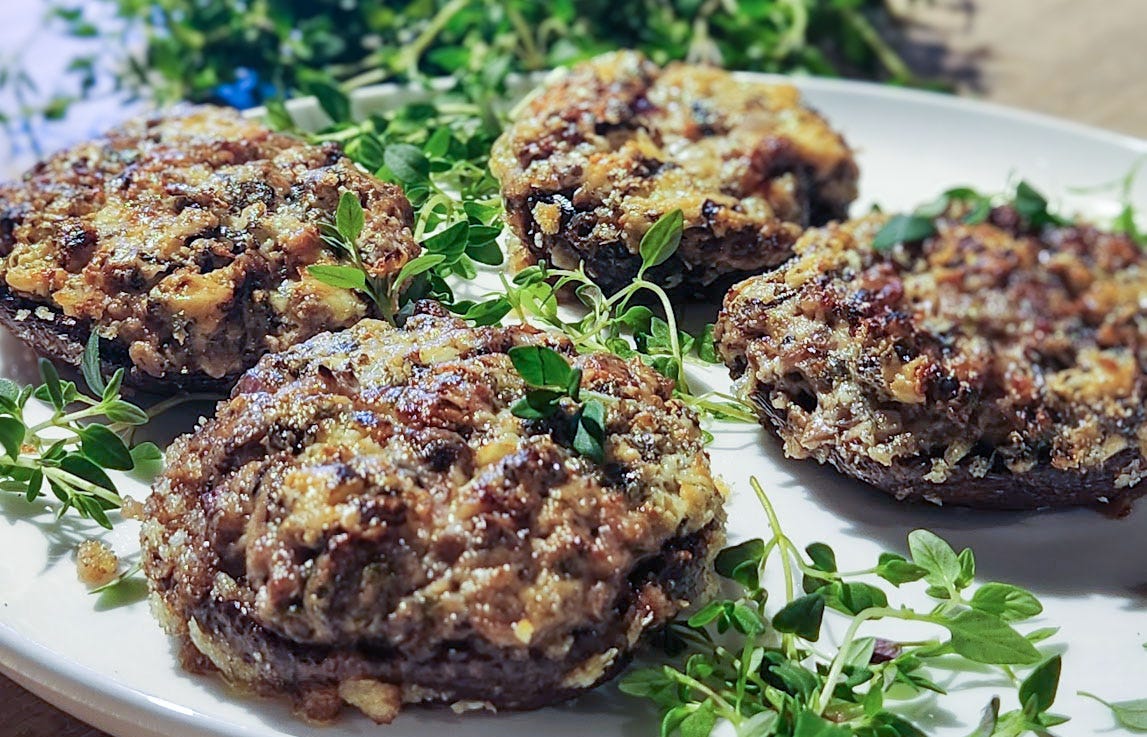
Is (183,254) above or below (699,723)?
above

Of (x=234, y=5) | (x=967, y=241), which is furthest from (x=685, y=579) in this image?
(x=234, y=5)

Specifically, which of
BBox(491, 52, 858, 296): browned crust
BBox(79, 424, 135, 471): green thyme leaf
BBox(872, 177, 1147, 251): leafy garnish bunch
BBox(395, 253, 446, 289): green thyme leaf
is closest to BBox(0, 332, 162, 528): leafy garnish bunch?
BBox(79, 424, 135, 471): green thyme leaf

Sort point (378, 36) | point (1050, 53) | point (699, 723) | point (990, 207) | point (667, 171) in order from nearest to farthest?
point (699, 723), point (667, 171), point (990, 207), point (378, 36), point (1050, 53)

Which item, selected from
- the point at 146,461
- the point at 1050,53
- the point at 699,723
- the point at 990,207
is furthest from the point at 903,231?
the point at 1050,53

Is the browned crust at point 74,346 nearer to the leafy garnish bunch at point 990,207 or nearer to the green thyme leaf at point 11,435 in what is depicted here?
the green thyme leaf at point 11,435

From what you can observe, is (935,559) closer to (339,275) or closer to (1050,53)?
(339,275)

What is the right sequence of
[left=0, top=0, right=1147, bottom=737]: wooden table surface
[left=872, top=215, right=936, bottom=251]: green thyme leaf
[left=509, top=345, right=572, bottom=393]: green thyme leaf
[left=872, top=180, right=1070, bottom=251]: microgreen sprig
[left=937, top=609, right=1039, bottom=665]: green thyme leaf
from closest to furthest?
[left=937, top=609, right=1039, bottom=665]: green thyme leaf → [left=509, top=345, right=572, bottom=393]: green thyme leaf → [left=872, top=215, right=936, bottom=251]: green thyme leaf → [left=872, top=180, right=1070, bottom=251]: microgreen sprig → [left=0, top=0, right=1147, bottom=737]: wooden table surface

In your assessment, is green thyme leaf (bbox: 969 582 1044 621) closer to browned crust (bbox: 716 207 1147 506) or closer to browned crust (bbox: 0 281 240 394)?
browned crust (bbox: 716 207 1147 506)
